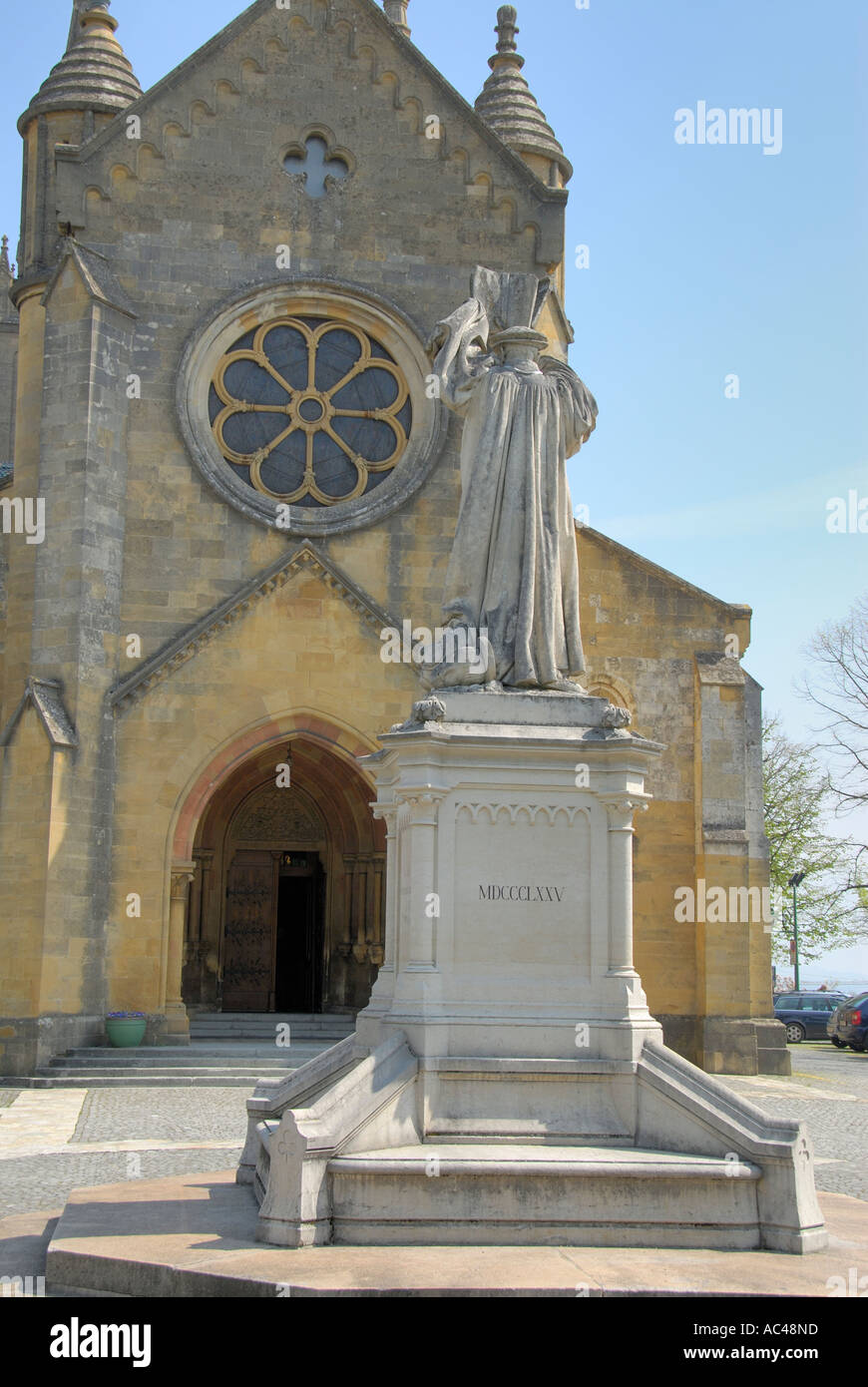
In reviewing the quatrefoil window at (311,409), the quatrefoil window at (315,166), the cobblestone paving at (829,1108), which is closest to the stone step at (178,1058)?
the cobblestone paving at (829,1108)

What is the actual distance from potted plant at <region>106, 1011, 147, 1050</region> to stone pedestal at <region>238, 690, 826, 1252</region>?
1137cm

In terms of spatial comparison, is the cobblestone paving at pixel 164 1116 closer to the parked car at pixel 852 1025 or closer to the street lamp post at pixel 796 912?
the parked car at pixel 852 1025

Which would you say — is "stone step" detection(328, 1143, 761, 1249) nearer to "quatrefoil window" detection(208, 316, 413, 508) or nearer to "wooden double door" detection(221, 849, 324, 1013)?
"quatrefoil window" detection(208, 316, 413, 508)

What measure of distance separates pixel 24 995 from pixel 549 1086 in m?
13.3

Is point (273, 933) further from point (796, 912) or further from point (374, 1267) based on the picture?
point (796, 912)

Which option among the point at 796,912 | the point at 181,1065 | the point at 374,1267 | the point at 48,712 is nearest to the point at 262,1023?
the point at 181,1065

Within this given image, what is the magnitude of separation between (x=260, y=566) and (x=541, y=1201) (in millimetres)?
15560

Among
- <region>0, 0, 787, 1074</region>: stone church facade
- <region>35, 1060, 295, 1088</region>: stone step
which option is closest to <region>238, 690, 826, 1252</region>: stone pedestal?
<region>35, 1060, 295, 1088</region>: stone step

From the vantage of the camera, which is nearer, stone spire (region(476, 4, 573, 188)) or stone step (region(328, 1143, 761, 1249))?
stone step (region(328, 1143, 761, 1249))

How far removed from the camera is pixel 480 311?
9.58 metres

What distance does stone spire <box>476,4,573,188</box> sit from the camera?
27172 mm

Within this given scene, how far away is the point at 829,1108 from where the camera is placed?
18.0 metres

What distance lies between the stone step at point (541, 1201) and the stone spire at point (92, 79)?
2195 cm
